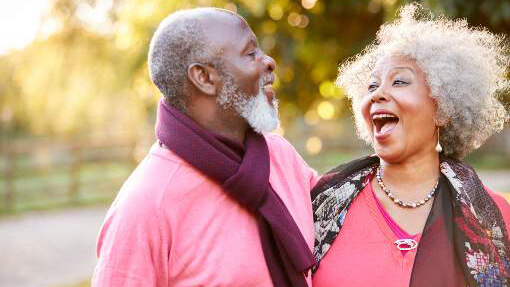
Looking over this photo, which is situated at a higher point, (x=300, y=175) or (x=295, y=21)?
(x=295, y=21)

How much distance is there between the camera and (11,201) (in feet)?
42.1

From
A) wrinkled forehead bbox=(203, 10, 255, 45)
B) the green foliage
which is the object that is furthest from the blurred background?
wrinkled forehead bbox=(203, 10, 255, 45)

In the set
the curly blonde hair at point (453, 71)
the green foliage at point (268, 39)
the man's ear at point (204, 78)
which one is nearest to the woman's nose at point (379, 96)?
the curly blonde hair at point (453, 71)

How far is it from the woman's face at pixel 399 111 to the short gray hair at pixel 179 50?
0.78m

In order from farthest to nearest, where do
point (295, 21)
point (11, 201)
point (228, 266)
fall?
1. point (11, 201)
2. point (295, 21)
3. point (228, 266)

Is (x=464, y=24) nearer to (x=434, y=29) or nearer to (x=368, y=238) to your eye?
(x=434, y=29)

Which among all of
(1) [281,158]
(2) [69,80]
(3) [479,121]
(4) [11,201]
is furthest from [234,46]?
(4) [11,201]

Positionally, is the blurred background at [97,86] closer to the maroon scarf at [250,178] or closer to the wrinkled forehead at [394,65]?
the wrinkled forehead at [394,65]

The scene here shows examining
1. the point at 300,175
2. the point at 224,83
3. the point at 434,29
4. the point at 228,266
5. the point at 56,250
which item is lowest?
the point at 56,250

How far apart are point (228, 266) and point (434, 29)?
1.47 metres

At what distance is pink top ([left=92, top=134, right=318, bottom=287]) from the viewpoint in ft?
7.58

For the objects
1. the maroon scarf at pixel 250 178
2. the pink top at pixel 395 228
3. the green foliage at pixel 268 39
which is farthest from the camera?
the green foliage at pixel 268 39

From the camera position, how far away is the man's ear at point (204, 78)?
8.27 ft

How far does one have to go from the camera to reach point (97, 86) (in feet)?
37.4
